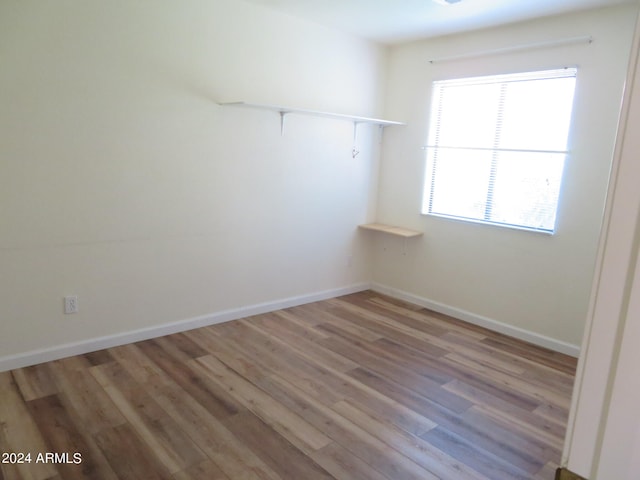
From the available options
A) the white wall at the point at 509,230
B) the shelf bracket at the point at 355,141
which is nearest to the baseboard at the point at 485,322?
the white wall at the point at 509,230

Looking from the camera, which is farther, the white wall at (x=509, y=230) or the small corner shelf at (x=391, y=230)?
the small corner shelf at (x=391, y=230)

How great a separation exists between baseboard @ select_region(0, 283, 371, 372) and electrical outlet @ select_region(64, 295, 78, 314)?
0.78ft

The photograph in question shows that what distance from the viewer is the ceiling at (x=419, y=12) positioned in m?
3.25

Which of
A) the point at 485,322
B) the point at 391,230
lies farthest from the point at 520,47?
the point at 485,322

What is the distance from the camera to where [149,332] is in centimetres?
344

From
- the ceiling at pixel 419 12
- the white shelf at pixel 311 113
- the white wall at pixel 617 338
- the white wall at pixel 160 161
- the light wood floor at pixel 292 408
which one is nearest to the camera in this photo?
the white wall at pixel 617 338

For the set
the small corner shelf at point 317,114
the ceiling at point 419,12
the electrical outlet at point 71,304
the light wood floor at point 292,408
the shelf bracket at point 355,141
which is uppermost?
the ceiling at point 419,12

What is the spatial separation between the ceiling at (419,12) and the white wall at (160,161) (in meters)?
0.26

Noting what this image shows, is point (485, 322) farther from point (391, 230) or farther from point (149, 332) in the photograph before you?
point (149, 332)

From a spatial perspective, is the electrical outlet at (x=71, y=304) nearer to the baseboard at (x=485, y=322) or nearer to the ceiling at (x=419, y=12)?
the ceiling at (x=419, y=12)

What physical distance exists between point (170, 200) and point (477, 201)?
105 inches

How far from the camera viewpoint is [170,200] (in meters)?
3.39

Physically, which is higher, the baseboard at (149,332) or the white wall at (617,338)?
the white wall at (617,338)

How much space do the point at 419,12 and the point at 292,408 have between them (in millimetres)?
3033
